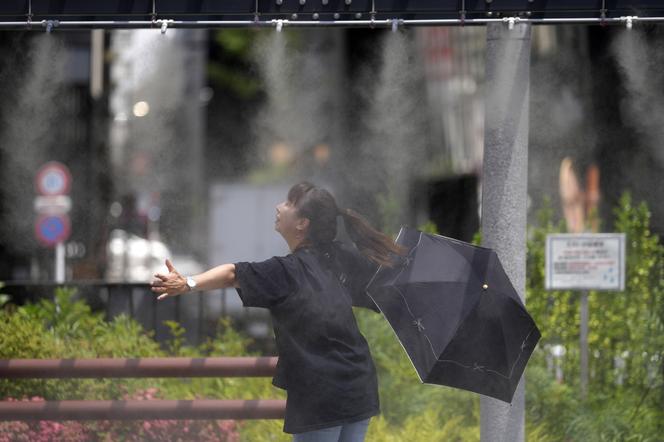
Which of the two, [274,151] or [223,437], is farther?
[274,151]

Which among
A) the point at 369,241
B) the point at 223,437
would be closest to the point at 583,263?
the point at 223,437

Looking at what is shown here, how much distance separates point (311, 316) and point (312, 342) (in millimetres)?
106

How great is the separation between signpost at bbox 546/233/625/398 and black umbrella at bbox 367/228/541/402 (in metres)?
3.09

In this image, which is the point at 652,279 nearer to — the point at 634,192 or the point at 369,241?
the point at 369,241

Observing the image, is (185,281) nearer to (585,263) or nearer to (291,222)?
(291,222)

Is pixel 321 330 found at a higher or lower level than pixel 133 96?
lower

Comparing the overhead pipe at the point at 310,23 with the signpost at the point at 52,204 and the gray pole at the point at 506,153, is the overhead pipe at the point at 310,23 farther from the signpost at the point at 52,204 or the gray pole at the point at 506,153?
the signpost at the point at 52,204

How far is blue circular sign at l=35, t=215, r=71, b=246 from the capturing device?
47.9ft

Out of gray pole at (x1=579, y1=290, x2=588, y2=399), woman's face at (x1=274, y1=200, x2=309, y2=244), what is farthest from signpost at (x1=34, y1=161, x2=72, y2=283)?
woman's face at (x1=274, y1=200, x2=309, y2=244)

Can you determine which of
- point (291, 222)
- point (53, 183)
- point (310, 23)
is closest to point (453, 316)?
point (291, 222)

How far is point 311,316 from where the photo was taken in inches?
186

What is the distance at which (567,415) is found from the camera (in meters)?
7.39

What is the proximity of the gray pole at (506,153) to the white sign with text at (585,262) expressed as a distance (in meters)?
2.42

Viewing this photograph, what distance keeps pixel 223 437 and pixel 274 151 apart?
882cm
